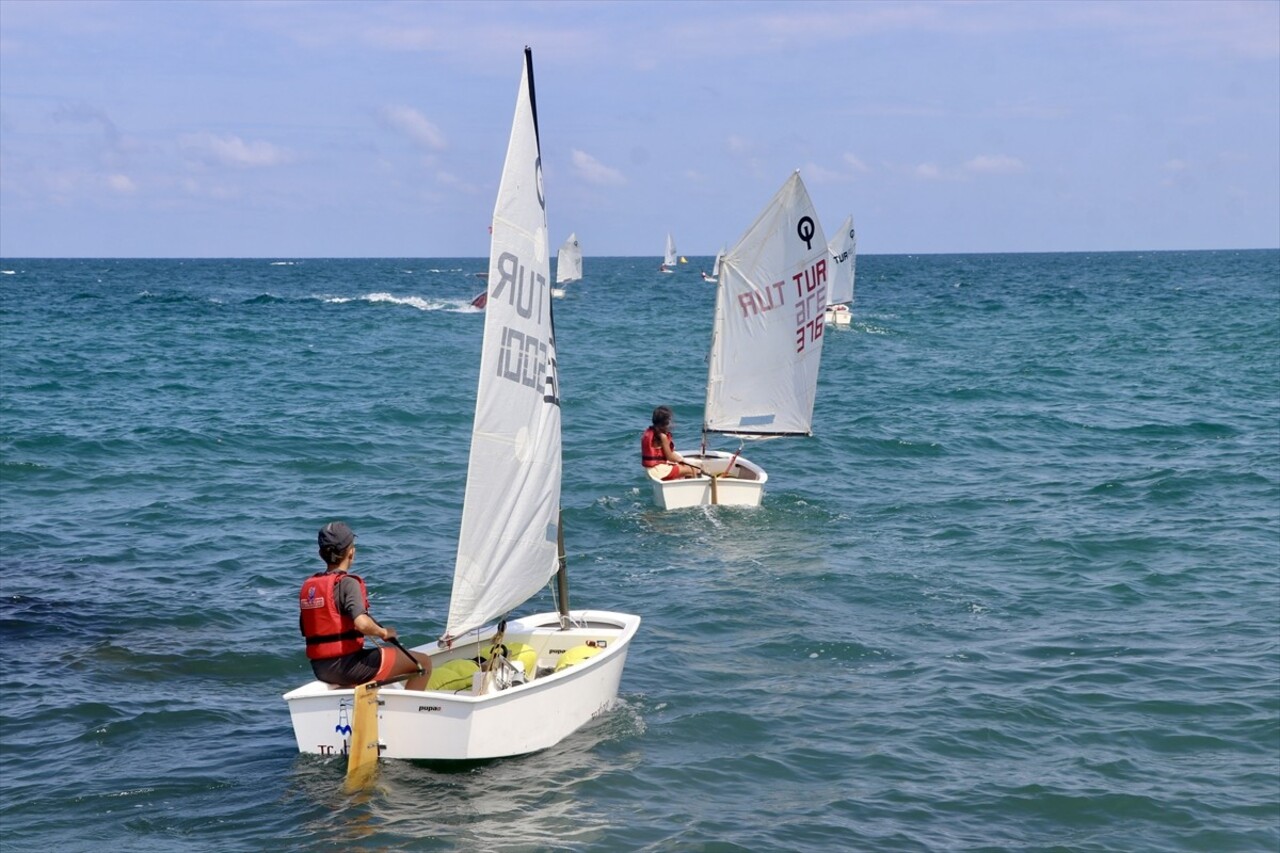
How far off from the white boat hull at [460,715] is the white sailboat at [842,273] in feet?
159

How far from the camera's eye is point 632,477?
1015 inches

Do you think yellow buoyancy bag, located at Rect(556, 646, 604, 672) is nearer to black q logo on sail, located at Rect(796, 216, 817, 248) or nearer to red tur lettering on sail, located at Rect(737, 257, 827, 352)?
red tur lettering on sail, located at Rect(737, 257, 827, 352)

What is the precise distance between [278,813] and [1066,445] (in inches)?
902

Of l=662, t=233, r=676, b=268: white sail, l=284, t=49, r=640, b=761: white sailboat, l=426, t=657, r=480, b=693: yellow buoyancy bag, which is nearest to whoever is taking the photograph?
l=284, t=49, r=640, b=761: white sailboat

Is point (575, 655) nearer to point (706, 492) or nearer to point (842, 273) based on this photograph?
point (706, 492)

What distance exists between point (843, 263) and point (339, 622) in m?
52.2

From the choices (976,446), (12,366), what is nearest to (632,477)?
(976,446)

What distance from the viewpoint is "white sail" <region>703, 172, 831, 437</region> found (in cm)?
2412

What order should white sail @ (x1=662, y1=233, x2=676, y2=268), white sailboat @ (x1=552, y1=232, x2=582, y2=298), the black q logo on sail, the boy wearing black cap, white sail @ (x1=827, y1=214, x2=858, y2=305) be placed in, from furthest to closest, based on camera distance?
white sail @ (x1=662, y1=233, x2=676, y2=268) → white sailboat @ (x1=552, y1=232, x2=582, y2=298) → white sail @ (x1=827, y1=214, x2=858, y2=305) → the black q logo on sail → the boy wearing black cap

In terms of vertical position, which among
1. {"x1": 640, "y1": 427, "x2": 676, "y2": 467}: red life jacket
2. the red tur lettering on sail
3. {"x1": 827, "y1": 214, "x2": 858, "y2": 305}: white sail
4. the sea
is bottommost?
the sea

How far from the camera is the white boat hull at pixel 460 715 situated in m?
10.9

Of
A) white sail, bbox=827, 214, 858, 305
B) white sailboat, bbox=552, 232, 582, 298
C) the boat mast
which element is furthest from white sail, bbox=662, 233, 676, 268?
the boat mast

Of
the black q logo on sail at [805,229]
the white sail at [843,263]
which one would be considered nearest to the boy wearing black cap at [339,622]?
the black q logo on sail at [805,229]

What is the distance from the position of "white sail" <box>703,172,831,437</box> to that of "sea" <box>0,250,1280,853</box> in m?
1.81
